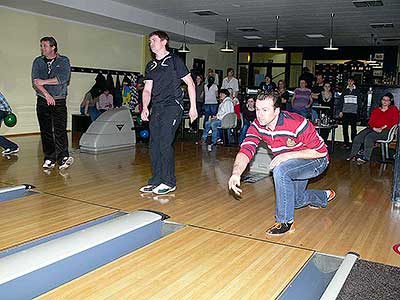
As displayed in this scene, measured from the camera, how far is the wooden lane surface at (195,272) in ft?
6.12

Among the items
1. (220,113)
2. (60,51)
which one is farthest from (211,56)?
(220,113)

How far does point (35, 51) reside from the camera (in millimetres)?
7852

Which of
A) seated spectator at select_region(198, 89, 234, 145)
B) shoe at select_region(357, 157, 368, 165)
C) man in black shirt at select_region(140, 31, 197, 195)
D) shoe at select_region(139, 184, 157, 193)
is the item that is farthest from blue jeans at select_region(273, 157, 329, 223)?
seated spectator at select_region(198, 89, 234, 145)

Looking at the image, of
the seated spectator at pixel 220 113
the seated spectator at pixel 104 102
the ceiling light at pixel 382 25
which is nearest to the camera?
the seated spectator at pixel 220 113

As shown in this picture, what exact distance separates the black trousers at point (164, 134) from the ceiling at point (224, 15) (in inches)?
171

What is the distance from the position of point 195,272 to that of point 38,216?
1.32 metres

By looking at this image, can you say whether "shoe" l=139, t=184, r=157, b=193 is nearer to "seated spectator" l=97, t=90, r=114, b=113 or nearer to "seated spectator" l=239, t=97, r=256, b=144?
"seated spectator" l=239, t=97, r=256, b=144

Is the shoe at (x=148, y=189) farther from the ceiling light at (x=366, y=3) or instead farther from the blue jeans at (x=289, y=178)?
the ceiling light at (x=366, y=3)

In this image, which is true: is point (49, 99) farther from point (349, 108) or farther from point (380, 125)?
point (349, 108)

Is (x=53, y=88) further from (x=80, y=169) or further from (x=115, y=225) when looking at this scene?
(x=115, y=225)

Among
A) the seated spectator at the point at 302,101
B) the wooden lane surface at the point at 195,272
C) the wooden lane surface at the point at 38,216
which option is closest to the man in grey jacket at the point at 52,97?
the wooden lane surface at the point at 38,216

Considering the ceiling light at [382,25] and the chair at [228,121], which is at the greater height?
the ceiling light at [382,25]

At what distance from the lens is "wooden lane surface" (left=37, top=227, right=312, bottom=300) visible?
1865mm

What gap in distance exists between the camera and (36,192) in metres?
3.50
